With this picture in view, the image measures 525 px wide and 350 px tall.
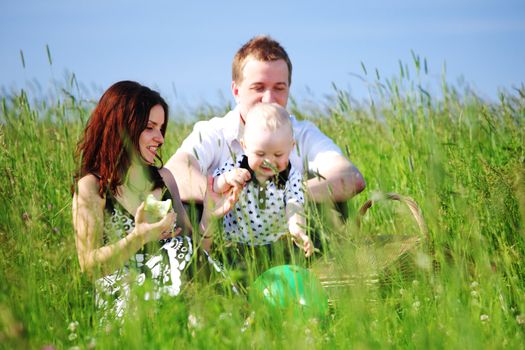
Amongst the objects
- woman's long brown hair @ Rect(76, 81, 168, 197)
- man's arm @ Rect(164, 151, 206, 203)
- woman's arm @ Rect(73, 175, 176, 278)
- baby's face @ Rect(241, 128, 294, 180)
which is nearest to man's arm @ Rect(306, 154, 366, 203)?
baby's face @ Rect(241, 128, 294, 180)

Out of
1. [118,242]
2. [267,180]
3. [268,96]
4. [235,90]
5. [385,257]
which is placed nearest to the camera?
[118,242]

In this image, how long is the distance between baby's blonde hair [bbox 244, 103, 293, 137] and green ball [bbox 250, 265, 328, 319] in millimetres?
669

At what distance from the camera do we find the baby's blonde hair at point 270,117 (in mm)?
2900

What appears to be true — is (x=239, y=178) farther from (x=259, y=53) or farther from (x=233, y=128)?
(x=259, y=53)

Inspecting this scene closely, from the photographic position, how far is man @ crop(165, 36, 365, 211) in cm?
334

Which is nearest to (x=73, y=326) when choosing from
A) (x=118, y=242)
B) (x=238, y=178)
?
(x=118, y=242)

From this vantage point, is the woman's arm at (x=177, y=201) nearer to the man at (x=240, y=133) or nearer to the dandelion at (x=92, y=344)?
the man at (x=240, y=133)

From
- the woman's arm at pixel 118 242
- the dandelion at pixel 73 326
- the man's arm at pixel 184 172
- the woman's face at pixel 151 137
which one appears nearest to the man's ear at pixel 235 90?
the man's arm at pixel 184 172

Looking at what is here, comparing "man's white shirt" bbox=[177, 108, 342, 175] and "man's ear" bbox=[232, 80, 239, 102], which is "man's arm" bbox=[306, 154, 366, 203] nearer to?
"man's white shirt" bbox=[177, 108, 342, 175]

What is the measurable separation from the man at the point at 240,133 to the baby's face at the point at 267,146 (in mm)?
340

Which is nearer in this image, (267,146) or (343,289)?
(343,289)

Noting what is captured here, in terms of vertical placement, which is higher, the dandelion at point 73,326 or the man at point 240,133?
the man at point 240,133

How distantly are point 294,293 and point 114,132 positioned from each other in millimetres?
A: 1027

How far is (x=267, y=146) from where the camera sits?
291 centimetres
